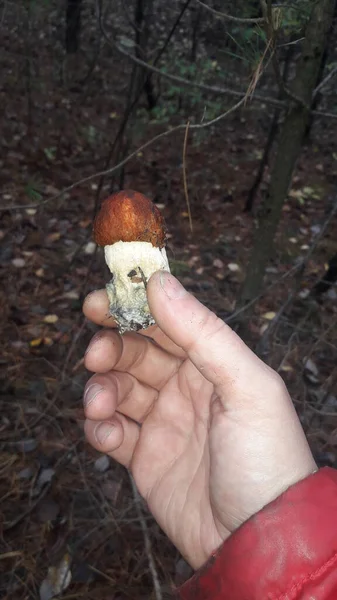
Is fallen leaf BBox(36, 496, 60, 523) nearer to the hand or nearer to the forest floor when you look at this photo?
the forest floor

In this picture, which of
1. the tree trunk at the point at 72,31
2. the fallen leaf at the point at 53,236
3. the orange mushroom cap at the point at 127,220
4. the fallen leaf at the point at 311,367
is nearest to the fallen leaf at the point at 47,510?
the orange mushroom cap at the point at 127,220

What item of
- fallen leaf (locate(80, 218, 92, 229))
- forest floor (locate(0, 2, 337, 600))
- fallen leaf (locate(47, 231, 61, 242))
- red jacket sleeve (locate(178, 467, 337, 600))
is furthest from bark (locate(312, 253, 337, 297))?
fallen leaf (locate(47, 231, 61, 242))

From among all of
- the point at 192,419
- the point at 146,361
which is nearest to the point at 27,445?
the point at 146,361

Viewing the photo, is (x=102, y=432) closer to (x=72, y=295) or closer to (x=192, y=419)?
(x=192, y=419)

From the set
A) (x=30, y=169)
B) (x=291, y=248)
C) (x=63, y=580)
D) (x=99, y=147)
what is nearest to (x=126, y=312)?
(x=63, y=580)

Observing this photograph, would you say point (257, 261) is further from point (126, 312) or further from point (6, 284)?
point (6, 284)

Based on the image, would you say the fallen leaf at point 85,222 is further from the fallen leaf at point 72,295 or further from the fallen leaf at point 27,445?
the fallen leaf at point 27,445
